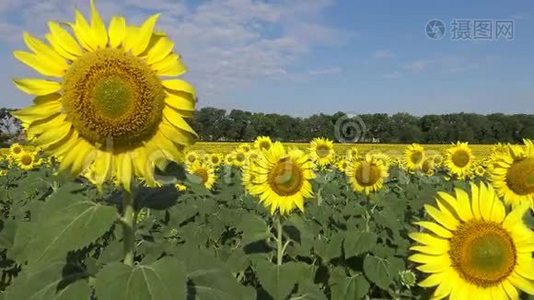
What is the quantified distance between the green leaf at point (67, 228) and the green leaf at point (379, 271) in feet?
10.8

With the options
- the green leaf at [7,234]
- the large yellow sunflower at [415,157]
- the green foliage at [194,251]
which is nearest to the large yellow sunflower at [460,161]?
the large yellow sunflower at [415,157]

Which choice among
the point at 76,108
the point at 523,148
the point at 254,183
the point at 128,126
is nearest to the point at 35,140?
the point at 76,108

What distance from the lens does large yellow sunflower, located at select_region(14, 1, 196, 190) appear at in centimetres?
201

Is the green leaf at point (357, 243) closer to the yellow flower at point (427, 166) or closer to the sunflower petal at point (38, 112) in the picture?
the sunflower petal at point (38, 112)

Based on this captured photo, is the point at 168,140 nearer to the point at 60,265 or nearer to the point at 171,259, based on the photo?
the point at 171,259

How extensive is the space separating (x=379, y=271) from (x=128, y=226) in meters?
3.25

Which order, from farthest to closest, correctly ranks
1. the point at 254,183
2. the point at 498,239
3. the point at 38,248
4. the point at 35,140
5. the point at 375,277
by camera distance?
the point at 254,183, the point at 375,277, the point at 498,239, the point at 35,140, the point at 38,248

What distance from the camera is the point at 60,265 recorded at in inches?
82.9

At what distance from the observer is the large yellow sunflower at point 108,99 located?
6.61 feet

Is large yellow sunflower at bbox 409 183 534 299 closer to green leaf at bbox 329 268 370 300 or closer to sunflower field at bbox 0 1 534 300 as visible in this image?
sunflower field at bbox 0 1 534 300

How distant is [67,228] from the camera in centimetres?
186

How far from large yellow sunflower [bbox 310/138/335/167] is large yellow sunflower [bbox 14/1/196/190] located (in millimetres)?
9532

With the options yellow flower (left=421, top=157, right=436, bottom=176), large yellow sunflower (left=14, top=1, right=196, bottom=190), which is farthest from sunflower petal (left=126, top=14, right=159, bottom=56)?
yellow flower (left=421, top=157, right=436, bottom=176)

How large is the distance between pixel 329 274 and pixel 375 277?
61cm
